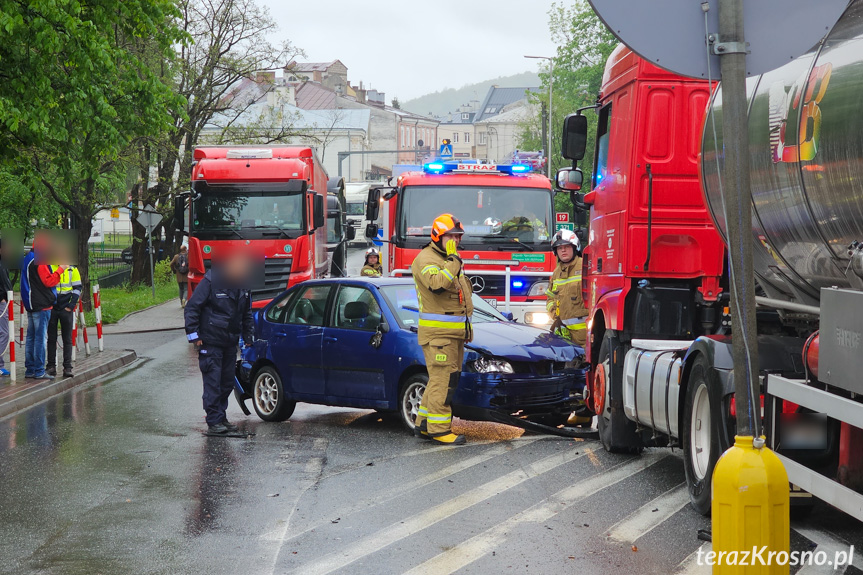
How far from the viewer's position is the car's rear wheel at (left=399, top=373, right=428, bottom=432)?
10.4m

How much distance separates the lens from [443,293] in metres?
9.91

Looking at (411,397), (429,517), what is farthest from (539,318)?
(429,517)

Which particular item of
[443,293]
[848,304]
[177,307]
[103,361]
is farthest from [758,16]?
[177,307]

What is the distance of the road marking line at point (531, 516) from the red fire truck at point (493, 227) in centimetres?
729

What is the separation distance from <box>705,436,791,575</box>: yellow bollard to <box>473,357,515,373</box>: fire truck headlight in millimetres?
6103

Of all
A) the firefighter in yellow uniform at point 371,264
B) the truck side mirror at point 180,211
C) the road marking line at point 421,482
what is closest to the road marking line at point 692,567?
the road marking line at point 421,482

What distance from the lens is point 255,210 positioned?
69.5 ft

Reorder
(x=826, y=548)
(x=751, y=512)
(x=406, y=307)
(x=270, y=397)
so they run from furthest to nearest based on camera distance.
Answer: (x=270, y=397)
(x=406, y=307)
(x=826, y=548)
(x=751, y=512)

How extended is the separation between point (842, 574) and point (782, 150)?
2.15m

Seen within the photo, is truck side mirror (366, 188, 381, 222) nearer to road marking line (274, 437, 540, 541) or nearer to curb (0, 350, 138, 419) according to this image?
curb (0, 350, 138, 419)

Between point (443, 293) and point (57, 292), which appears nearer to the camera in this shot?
point (443, 293)

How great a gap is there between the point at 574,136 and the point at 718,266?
1900 millimetres

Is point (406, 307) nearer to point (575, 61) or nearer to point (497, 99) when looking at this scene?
point (575, 61)

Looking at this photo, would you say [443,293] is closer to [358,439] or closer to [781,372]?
[358,439]
